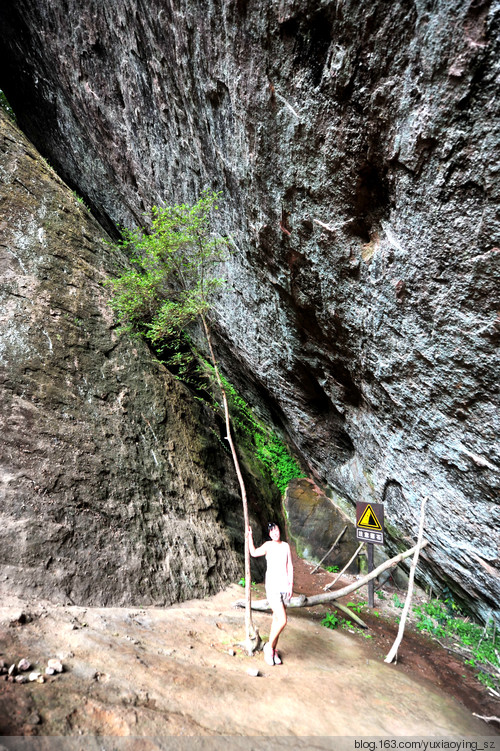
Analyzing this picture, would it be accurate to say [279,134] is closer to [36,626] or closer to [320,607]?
[36,626]

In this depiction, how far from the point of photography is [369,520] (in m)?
6.22

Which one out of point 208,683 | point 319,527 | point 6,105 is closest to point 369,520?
point 319,527

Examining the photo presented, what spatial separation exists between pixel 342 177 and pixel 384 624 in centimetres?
723

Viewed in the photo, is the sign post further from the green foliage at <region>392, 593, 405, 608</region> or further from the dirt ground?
the dirt ground

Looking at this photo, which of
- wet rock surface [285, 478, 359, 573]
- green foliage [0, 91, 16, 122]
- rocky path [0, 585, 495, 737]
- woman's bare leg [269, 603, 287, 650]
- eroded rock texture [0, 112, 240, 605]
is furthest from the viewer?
green foliage [0, 91, 16, 122]

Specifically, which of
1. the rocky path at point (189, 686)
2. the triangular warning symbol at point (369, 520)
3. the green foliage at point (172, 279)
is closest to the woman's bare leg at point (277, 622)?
the rocky path at point (189, 686)

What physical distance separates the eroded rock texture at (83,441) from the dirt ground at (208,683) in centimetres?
58

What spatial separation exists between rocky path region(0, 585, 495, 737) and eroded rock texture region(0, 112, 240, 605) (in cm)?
62

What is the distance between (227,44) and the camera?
4.95 metres

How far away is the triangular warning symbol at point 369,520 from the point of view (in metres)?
6.18

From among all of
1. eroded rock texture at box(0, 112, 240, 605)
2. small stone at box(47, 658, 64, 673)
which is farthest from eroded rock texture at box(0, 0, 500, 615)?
small stone at box(47, 658, 64, 673)

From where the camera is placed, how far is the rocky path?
248cm

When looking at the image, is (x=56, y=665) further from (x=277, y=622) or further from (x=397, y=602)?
(x=397, y=602)

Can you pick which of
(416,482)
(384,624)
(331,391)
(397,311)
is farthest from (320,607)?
(397,311)
